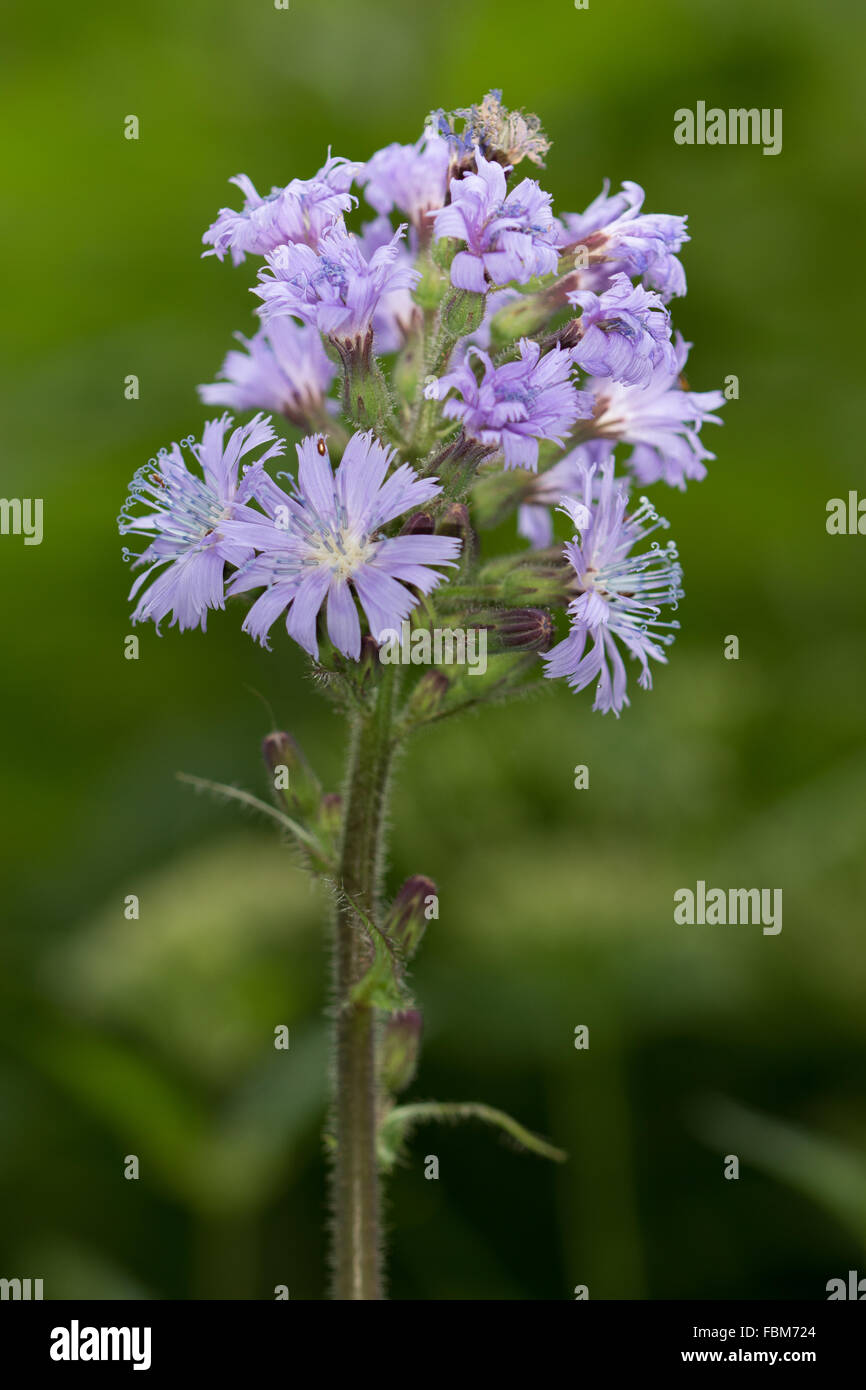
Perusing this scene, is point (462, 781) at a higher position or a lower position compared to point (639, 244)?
lower

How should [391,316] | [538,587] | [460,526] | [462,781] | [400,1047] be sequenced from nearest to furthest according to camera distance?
1. [460,526]
2. [538,587]
3. [400,1047]
4. [391,316]
5. [462,781]

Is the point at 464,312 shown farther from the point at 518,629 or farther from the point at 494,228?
the point at 518,629

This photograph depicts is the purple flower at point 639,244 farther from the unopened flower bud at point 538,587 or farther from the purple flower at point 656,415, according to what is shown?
the unopened flower bud at point 538,587

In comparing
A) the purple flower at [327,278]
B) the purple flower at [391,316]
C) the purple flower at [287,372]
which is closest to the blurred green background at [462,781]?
the purple flower at [287,372]

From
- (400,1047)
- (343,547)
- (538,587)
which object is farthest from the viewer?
(400,1047)

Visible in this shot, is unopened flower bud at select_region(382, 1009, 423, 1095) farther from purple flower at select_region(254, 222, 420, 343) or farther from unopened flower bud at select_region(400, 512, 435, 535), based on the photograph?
purple flower at select_region(254, 222, 420, 343)

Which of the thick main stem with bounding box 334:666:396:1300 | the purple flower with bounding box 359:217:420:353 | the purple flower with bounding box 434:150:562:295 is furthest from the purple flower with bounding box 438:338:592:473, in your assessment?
the purple flower with bounding box 359:217:420:353

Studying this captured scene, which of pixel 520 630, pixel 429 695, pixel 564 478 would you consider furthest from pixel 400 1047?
pixel 564 478
